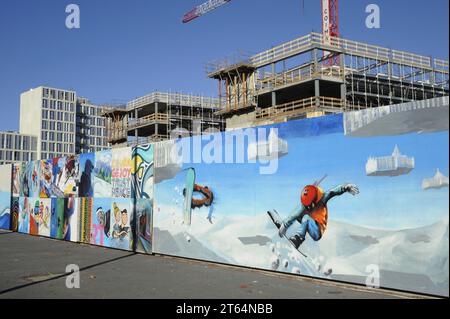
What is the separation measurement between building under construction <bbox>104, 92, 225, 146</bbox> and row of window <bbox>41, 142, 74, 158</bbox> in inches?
2063

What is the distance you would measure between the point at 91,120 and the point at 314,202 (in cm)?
12580

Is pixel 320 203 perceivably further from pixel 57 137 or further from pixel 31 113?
pixel 31 113

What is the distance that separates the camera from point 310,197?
35.2 feet

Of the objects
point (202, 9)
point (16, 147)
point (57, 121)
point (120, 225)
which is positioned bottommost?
point (120, 225)

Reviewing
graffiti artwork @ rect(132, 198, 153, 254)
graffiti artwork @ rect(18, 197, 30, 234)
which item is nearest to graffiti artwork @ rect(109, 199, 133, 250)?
graffiti artwork @ rect(132, 198, 153, 254)

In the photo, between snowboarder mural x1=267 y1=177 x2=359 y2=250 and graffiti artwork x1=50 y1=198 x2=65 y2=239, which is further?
graffiti artwork x1=50 y1=198 x2=65 y2=239

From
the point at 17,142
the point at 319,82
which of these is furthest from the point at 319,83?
the point at 17,142

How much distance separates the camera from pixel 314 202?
34.9ft

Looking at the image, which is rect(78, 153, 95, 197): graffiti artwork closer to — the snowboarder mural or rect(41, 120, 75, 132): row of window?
the snowboarder mural

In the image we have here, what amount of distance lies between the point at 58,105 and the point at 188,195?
373 feet

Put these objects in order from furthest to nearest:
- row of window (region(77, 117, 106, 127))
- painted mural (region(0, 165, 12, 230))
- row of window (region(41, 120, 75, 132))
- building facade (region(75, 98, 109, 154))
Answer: row of window (region(77, 117, 106, 127)) < building facade (region(75, 98, 109, 154)) < row of window (region(41, 120, 75, 132)) < painted mural (region(0, 165, 12, 230))

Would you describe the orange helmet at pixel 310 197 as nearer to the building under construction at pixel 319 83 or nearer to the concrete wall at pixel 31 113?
the building under construction at pixel 319 83

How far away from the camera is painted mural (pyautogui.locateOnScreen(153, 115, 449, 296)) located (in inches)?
342

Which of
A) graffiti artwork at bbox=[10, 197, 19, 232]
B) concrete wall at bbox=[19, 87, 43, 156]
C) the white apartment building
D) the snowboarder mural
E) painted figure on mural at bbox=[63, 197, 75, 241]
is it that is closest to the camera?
the snowboarder mural
